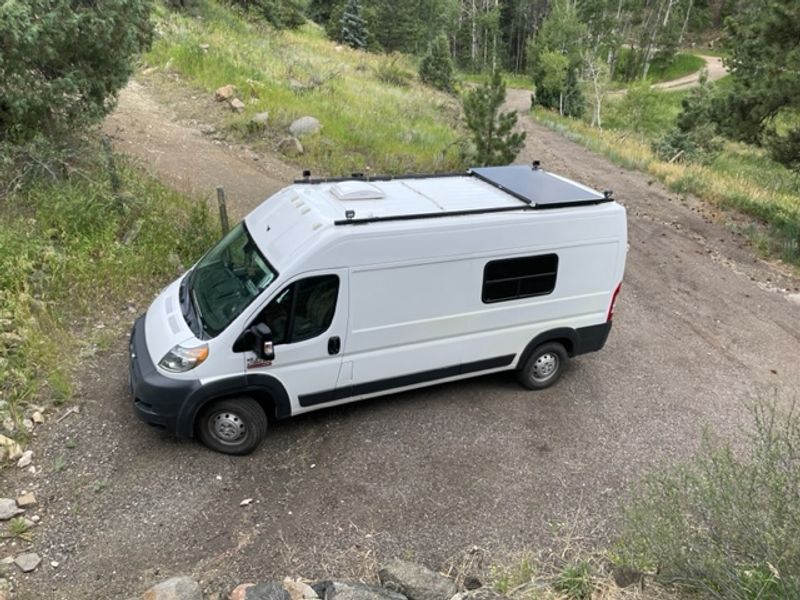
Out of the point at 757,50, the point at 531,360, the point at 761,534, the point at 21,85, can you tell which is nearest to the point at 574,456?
the point at 531,360

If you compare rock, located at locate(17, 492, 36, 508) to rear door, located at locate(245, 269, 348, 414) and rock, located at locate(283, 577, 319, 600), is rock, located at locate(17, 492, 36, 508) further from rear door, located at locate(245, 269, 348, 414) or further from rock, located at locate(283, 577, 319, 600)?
rock, located at locate(283, 577, 319, 600)

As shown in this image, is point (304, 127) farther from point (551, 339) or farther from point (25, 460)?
point (25, 460)

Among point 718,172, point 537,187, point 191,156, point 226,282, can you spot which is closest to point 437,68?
point 718,172

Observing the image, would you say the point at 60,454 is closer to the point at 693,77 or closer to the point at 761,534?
the point at 761,534

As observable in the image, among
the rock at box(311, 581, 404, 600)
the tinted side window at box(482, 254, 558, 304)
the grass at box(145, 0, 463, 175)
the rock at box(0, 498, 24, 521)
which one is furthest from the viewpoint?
the grass at box(145, 0, 463, 175)

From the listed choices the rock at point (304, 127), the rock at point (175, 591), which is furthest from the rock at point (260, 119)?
the rock at point (175, 591)

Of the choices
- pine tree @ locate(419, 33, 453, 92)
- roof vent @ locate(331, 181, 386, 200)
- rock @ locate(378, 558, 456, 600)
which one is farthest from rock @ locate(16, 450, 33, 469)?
pine tree @ locate(419, 33, 453, 92)

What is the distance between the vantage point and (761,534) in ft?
11.8

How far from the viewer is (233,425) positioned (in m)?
5.81

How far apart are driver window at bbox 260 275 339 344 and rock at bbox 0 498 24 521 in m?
2.60

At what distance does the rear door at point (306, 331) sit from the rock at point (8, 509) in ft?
7.36

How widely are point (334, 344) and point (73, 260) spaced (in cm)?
438

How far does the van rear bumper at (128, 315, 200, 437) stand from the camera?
5449 millimetres

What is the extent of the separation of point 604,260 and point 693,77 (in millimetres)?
59217
